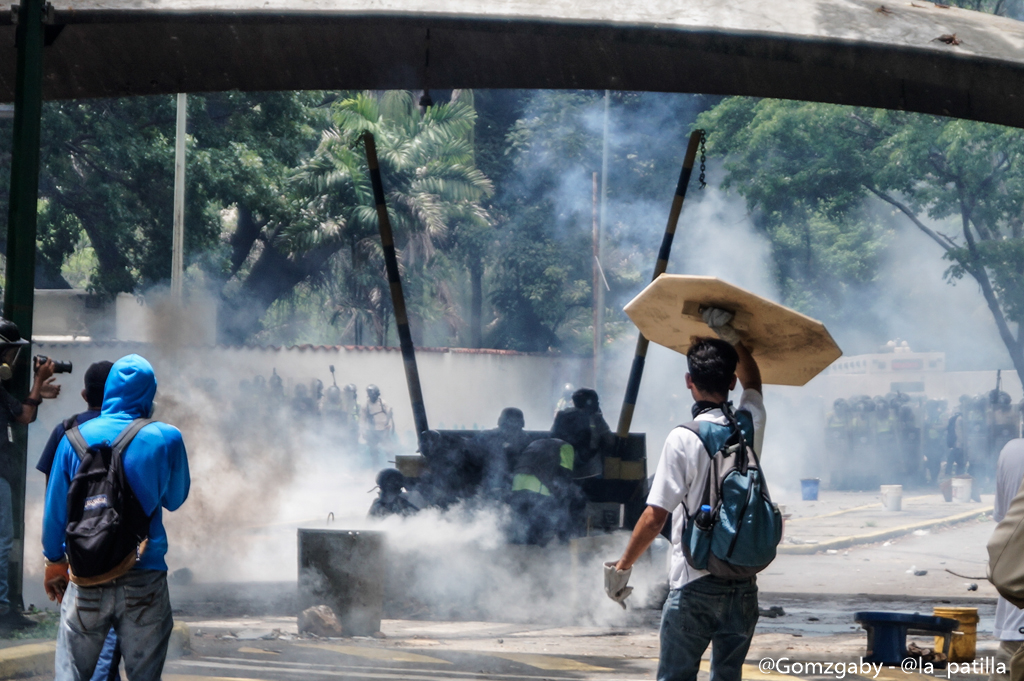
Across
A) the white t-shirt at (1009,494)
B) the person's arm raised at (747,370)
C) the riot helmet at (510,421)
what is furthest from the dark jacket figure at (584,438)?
the person's arm raised at (747,370)

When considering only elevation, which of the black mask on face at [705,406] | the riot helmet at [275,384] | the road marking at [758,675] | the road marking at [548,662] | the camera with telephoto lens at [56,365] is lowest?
the road marking at [548,662]

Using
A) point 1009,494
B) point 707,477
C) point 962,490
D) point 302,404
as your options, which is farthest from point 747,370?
point 302,404

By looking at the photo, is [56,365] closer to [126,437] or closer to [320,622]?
[126,437]

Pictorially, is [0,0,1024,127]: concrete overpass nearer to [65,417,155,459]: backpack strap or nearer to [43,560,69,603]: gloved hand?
[65,417,155,459]: backpack strap

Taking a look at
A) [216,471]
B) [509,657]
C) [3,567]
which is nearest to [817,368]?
[509,657]

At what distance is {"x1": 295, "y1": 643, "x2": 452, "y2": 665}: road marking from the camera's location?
6.11 metres

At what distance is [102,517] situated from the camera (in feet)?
11.4

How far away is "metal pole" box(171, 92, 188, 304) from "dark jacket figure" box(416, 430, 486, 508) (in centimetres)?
1039

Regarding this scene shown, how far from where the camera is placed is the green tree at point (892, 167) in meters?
19.2

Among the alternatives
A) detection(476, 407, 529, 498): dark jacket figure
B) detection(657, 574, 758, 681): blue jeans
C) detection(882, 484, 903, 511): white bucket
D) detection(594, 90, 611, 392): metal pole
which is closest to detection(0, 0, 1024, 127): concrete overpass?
detection(476, 407, 529, 498): dark jacket figure

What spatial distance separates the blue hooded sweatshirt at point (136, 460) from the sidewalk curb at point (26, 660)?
2082mm

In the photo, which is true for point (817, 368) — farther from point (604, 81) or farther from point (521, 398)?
point (521, 398)

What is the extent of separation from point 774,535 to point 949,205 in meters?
18.8

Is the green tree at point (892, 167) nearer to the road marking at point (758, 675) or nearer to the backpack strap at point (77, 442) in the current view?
the road marking at point (758, 675)
